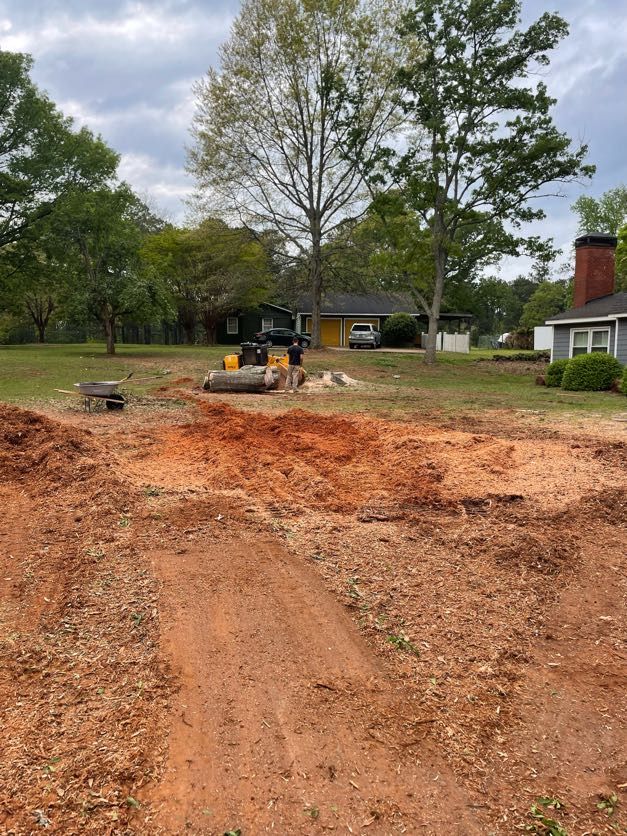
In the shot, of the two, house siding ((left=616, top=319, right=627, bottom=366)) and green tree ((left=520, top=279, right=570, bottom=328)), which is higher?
green tree ((left=520, top=279, right=570, bottom=328))

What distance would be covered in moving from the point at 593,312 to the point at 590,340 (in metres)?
1.10

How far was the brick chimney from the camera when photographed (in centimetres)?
2442

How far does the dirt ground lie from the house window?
1801cm

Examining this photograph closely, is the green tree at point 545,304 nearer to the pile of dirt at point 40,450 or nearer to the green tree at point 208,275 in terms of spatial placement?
the green tree at point 208,275

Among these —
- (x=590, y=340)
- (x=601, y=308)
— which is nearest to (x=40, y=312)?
(x=590, y=340)

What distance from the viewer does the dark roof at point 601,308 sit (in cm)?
2142

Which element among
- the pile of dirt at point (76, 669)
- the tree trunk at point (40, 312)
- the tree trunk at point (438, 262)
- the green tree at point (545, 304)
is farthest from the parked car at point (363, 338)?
the pile of dirt at point (76, 669)

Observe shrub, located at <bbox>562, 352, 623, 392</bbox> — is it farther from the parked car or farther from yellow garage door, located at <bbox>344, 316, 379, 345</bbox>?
yellow garage door, located at <bbox>344, 316, 379, 345</bbox>

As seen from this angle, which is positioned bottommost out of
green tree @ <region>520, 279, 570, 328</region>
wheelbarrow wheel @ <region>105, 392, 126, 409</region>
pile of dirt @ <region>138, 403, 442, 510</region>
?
pile of dirt @ <region>138, 403, 442, 510</region>

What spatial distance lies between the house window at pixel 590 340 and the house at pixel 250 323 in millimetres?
26990

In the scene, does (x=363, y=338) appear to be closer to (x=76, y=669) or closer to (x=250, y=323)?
(x=250, y=323)

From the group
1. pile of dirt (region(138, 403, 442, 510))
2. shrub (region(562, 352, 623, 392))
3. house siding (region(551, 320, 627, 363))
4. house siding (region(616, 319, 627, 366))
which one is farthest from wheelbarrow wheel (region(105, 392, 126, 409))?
house siding (region(616, 319, 627, 366))

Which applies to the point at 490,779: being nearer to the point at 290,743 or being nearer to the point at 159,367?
the point at 290,743

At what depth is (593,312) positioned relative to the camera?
22.4 meters
